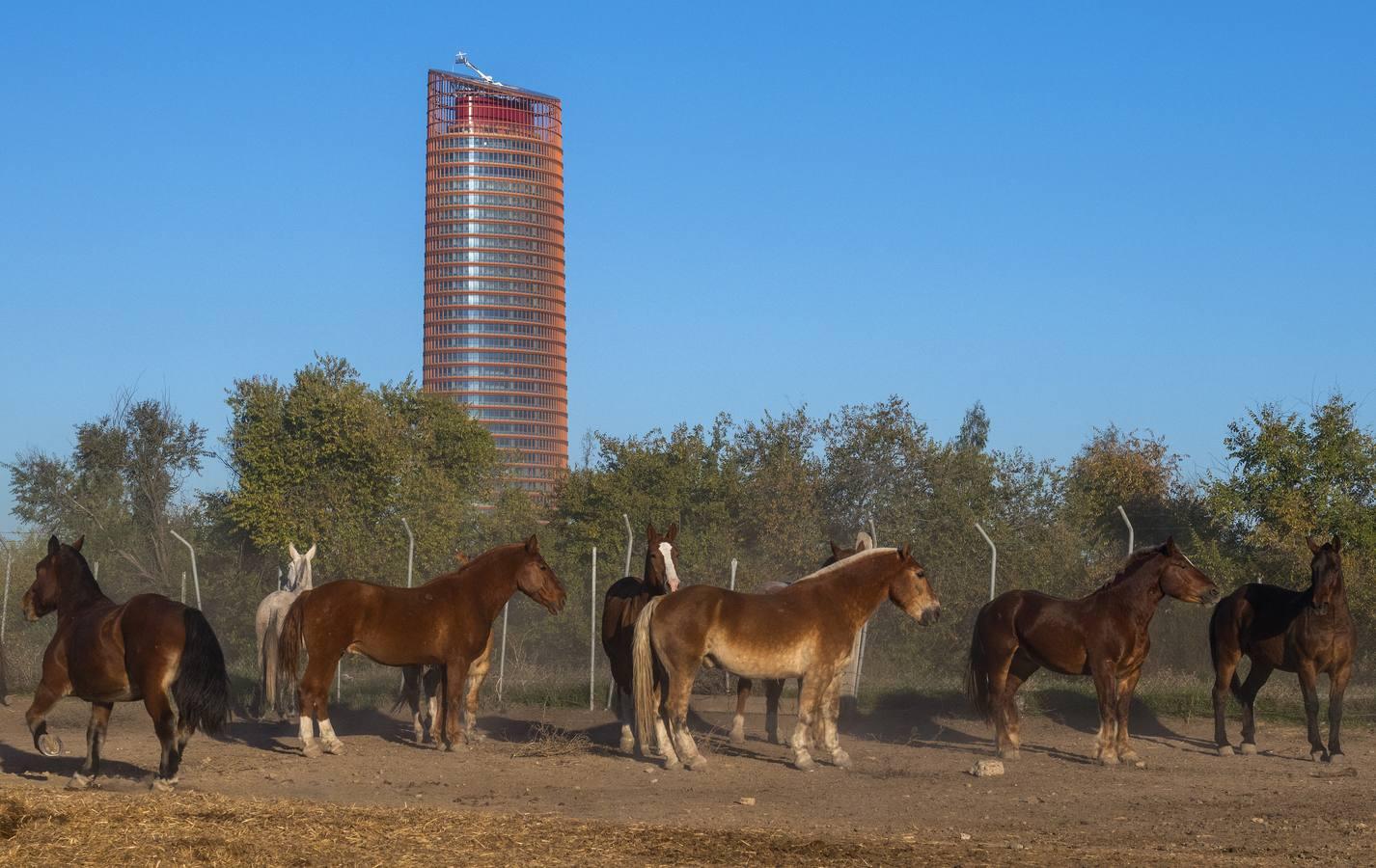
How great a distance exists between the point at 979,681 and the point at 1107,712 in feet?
3.78

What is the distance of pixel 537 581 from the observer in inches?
540

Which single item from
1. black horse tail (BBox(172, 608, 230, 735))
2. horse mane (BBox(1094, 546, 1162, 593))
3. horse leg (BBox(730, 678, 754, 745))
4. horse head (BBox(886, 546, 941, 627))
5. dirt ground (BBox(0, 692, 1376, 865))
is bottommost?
dirt ground (BBox(0, 692, 1376, 865))

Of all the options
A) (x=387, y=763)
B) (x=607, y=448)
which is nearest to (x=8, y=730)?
(x=387, y=763)

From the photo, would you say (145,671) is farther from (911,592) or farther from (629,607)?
(911,592)

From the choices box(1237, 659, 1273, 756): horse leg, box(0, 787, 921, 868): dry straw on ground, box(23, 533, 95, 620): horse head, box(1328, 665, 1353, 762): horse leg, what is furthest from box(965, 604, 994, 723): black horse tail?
box(23, 533, 95, 620): horse head

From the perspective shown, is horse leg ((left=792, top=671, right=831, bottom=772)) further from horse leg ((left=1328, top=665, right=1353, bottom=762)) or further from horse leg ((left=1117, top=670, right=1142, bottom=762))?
horse leg ((left=1328, top=665, right=1353, bottom=762))

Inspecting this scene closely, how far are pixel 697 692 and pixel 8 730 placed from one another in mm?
8284

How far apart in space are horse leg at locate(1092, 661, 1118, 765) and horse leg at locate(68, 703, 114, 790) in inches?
322

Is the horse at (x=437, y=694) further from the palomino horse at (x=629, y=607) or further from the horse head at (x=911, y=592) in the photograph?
the horse head at (x=911, y=592)

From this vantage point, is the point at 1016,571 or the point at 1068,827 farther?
the point at 1016,571

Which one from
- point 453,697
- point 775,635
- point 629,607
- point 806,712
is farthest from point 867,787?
point 453,697

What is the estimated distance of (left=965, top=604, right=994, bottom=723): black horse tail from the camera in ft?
43.0

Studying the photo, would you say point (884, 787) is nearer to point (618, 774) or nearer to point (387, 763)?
point (618, 774)

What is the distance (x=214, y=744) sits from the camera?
44.9 ft
